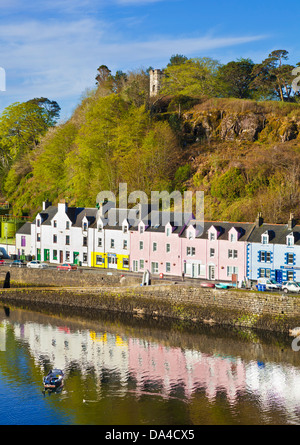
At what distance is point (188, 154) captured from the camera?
74.2 meters

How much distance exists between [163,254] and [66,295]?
9.57 meters

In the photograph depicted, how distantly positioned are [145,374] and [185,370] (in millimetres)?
2479

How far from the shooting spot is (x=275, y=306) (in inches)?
1609

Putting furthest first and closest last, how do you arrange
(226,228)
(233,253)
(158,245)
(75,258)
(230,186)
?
1. (230,186)
2. (75,258)
3. (158,245)
4. (226,228)
5. (233,253)

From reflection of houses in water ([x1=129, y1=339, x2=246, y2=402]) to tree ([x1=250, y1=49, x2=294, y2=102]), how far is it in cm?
5121

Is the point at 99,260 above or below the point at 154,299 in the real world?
above

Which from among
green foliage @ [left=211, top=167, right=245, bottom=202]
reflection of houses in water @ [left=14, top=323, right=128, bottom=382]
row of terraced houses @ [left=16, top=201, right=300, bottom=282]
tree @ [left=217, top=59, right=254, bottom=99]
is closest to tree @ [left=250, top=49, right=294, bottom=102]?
tree @ [left=217, top=59, right=254, bottom=99]

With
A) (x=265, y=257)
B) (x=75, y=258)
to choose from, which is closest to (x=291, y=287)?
(x=265, y=257)

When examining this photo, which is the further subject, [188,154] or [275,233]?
[188,154]

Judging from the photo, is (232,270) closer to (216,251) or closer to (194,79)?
(216,251)

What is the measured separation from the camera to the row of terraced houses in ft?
152

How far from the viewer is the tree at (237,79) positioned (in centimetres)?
8456

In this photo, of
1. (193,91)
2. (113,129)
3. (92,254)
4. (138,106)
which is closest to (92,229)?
(92,254)

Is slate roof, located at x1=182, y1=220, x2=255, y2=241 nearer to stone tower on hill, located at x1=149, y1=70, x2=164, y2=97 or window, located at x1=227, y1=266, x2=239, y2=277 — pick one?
window, located at x1=227, y1=266, x2=239, y2=277
